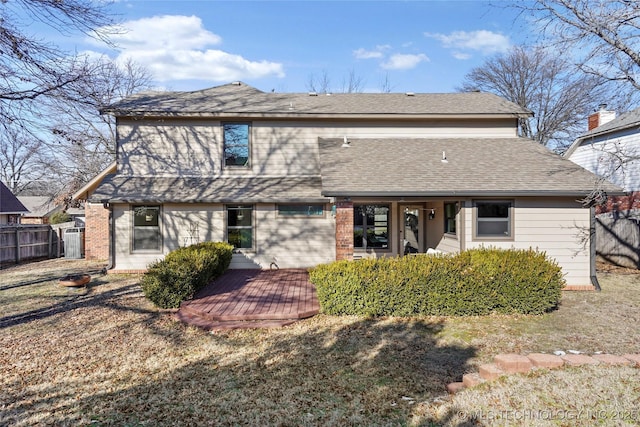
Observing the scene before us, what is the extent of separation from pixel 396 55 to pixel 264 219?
530 inches

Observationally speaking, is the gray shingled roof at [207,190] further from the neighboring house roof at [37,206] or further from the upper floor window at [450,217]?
the neighboring house roof at [37,206]

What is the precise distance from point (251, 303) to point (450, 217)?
6398mm

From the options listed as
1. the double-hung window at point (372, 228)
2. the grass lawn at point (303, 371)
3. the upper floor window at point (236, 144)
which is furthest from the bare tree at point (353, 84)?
the grass lawn at point (303, 371)

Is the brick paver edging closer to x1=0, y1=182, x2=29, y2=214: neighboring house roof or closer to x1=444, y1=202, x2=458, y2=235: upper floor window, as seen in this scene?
x1=444, y1=202, x2=458, y2=235: upper floor window

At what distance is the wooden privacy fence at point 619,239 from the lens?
12578 mm

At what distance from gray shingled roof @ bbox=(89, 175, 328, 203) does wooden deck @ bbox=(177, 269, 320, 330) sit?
2.43 metres

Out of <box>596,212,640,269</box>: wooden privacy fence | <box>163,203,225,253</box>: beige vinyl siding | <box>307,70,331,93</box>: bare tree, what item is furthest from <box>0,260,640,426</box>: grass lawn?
<box>307,70,331,93</box>: bare tree

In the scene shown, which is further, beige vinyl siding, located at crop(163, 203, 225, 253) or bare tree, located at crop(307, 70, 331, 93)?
bare tree, located at crop(307, 70, 331, 93)

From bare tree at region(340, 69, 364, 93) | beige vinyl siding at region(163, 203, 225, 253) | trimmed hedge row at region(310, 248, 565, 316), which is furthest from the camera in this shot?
bare tree at region(340, 69, 364, 93)

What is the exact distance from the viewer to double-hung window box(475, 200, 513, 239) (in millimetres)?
9219

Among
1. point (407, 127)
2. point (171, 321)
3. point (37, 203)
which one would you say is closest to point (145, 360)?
point (171, 321)

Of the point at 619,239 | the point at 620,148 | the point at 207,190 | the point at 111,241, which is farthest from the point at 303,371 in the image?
the point at 620,148

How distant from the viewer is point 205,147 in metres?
11.7

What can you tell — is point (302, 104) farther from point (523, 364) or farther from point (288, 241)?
point (523, 364)
